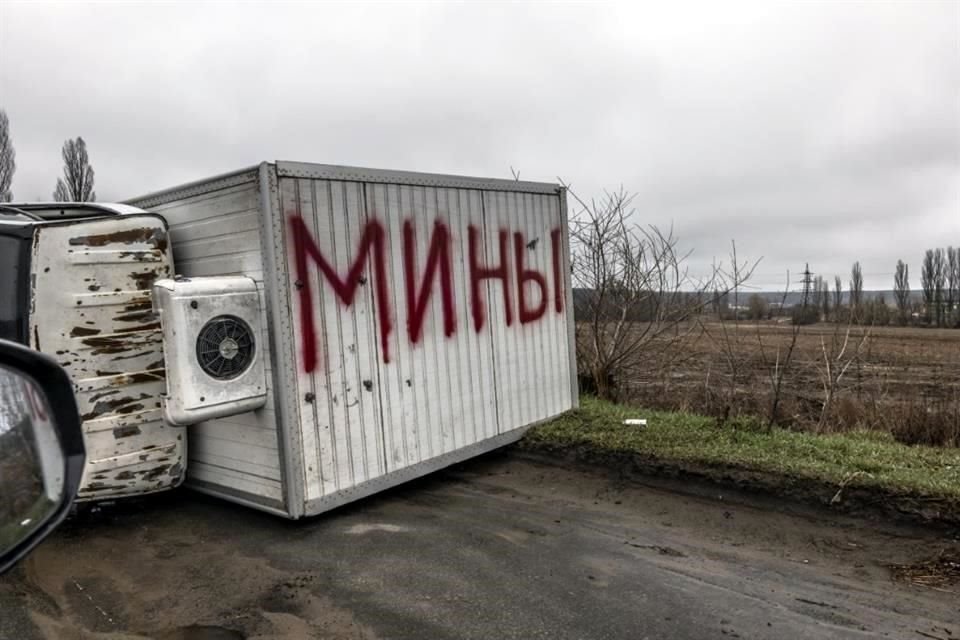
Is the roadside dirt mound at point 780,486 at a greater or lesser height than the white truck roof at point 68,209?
lesser

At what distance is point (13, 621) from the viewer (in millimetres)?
3654

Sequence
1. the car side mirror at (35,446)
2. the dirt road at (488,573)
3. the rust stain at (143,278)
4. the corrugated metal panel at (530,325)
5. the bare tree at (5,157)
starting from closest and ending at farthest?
1. the car side mirror at (35,446)
2. the dirt road at (488,573)
3. the rust stain at (143,278)
4. the corrugated metal panel at (530,325)
5. the bare tree at (5,157)

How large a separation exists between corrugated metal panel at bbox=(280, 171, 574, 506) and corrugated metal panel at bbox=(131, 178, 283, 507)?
0.26 m

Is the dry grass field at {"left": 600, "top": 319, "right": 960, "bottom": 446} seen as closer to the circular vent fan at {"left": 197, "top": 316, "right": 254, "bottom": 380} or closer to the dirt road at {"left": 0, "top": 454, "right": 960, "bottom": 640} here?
the dirt road at {"left": 0, "top": 454, "right": 960, "bottom": 640}

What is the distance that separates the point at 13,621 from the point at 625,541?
3.59 m

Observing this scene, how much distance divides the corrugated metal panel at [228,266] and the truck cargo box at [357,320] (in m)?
0.01

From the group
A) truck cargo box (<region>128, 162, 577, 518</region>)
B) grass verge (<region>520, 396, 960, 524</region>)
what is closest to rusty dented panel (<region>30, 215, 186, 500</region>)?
truck cargo box (<region>128, 162, 577, 518</region>)

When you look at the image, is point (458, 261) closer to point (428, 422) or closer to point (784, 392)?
point (428, 422)

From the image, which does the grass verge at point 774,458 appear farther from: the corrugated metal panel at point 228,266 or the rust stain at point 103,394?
the rust stain at point 103,394

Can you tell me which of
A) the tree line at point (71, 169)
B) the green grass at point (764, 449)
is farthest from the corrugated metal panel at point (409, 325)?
the tree line at point (71, 169)

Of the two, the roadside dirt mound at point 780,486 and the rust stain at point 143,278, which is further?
the rust stain at point 143,278

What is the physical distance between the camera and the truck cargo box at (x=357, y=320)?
4.66 metres

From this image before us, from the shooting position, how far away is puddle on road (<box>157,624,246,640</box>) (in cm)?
340

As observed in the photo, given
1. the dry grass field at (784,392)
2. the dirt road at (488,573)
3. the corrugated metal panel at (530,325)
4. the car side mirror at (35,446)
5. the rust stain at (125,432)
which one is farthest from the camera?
the dry grass field at (784,392)
